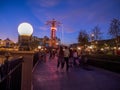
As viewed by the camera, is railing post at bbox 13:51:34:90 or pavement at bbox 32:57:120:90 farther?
pavement at bbox 32:57:120:90

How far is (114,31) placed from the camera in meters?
48.2

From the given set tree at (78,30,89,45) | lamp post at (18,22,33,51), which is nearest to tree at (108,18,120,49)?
tree at (78,30,89,45)

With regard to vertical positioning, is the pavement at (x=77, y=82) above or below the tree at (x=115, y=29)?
below

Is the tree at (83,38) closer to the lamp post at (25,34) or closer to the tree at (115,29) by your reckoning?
the tree at (115,29)

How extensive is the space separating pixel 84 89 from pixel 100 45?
70.9 metres

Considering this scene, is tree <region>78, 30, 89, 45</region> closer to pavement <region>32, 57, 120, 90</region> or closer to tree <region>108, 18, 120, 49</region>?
tree <region>108, 18, 120, 49</region>

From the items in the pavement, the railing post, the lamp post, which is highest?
the lamp post

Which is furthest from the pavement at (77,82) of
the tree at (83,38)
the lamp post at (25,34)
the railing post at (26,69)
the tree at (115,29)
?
the tree at (83,38)

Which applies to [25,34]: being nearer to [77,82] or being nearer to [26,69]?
[26,69]

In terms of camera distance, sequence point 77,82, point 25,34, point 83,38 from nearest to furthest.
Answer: point 25,34 → point 77,82 → point 83,38

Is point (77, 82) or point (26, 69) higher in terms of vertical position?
point (26, 69)

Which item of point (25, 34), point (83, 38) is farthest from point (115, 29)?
point (25, 34)

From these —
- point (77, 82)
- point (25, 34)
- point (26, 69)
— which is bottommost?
point (77, 82)

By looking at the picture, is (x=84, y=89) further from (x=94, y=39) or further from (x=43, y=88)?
(x=94, y=39)
